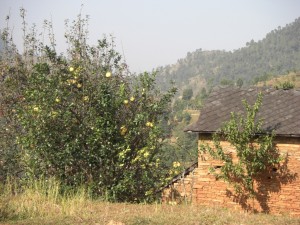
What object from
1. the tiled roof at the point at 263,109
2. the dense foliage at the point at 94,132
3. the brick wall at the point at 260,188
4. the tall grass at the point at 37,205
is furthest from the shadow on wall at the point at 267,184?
the tall grass at the point at 37,205

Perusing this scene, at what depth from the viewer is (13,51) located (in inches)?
601

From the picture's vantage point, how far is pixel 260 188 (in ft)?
38.3

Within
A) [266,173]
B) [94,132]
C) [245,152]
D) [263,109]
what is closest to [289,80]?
[263,109]

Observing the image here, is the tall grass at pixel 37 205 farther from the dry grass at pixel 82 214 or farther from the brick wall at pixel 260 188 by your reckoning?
the brick wall at pixel 260 188

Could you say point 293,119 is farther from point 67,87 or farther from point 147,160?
point 67,87

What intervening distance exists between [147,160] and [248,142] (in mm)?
3682

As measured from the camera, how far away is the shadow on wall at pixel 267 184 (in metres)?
11.3

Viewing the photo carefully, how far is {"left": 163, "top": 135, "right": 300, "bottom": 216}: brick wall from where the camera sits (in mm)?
11258

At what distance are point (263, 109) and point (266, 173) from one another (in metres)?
2.46

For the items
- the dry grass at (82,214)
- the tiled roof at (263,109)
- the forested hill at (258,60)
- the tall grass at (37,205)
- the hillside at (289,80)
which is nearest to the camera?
the dry grass at (82,214)

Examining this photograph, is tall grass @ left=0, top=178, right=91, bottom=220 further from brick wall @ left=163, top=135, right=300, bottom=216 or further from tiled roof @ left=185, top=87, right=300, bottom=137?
tiled roof @ left=185, top=87, right=300, bottom=137

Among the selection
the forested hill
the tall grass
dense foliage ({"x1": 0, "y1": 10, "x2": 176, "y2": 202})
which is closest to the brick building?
dense foliage ({"x1": 0, "y1": 10, "x2": 176, "y2": 202})

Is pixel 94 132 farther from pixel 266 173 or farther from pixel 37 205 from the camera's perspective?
pixel 266 173

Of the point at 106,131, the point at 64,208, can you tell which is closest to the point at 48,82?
the point at 106,131
